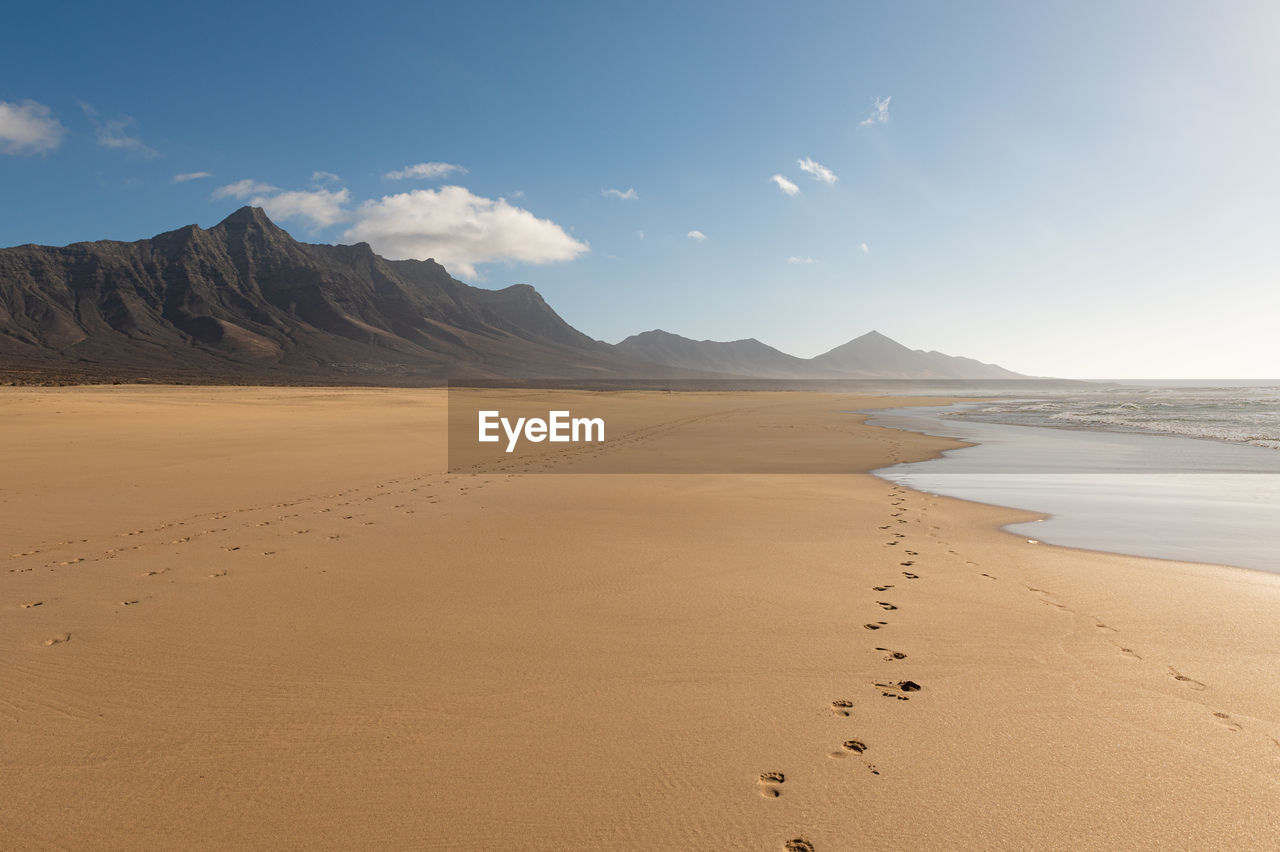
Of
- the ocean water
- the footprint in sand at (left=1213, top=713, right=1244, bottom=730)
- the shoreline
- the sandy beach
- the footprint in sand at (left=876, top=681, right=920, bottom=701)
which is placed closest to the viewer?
the sandy beach

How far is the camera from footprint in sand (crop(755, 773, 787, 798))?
2.98m

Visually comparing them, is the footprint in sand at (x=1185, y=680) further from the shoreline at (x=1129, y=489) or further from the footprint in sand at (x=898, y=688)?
the shoreline at (x=1129, y=489)

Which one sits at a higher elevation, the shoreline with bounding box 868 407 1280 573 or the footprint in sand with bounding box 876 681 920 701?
the shoreline with bounding box 868 407 1280 573

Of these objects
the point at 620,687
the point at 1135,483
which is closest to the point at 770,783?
the point at 620,687

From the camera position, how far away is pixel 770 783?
3059mm

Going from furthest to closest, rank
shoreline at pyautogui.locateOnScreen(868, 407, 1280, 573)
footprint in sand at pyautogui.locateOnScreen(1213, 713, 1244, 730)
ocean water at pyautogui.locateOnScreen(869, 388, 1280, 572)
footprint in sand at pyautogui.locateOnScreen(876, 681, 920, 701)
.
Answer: ocean water at pyautogui.locateOnScreen(869, 388, 1280, 572), shoreline at pyautogui.locateOnScreen(868, 407, 1280, 573), footprint in sand at pyautogui.locateOnScreen(876, 681, 920, 701), footprint in sand at pyautogui.locateOnScreen(1213, 713, 1244, 730)

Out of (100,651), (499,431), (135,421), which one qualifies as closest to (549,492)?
(100,651)

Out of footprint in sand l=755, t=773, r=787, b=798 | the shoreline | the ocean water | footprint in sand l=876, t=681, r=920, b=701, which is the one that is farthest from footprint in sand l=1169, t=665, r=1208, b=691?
the ocean water

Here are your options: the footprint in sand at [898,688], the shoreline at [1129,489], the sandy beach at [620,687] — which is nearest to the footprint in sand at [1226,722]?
the sandy beach at [620,687]

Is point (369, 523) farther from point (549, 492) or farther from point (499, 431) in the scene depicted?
point (499, 431)

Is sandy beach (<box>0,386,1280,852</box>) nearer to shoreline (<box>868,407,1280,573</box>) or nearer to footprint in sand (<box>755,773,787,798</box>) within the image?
footprint in sand (<box>755,773,787,798</box>)

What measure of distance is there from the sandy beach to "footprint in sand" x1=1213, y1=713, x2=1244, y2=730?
2cm

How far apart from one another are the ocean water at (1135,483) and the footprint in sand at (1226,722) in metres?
4.30

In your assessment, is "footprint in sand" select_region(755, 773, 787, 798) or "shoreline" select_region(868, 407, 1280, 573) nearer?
"footprint in sand" select_region(755, 773, 787, 798)
